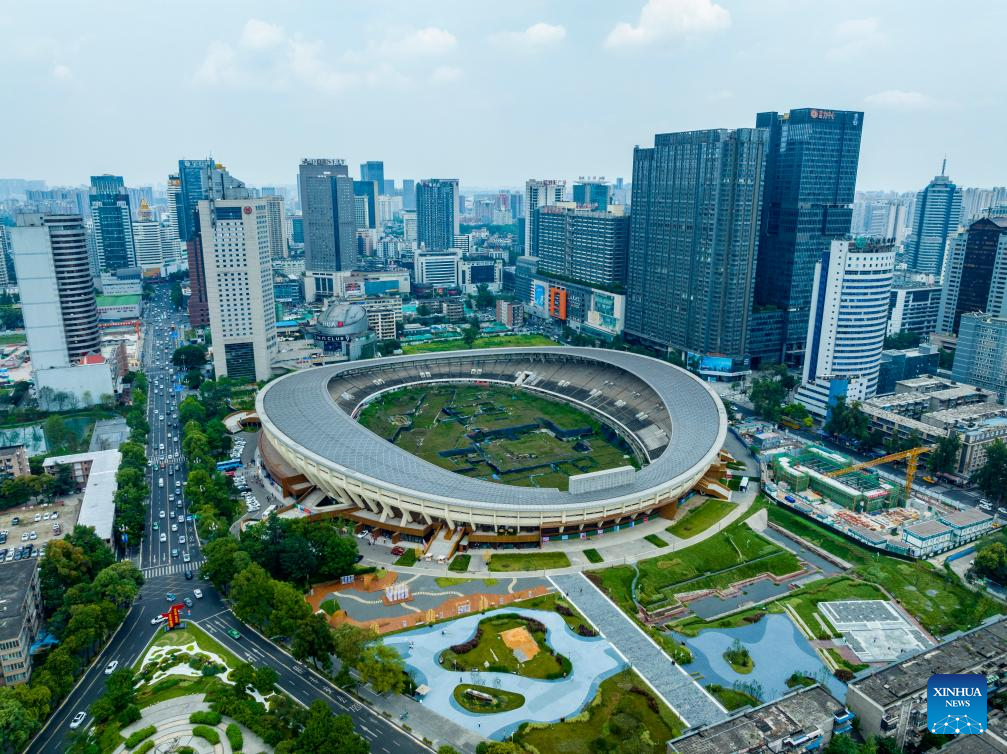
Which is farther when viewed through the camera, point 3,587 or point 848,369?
point 848,369

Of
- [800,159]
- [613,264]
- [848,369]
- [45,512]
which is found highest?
[800,159]

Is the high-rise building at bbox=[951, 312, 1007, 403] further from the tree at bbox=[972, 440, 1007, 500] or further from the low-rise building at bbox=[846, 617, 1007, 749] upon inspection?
the low-rise building at bbox=[846, 617, 1007, 749]

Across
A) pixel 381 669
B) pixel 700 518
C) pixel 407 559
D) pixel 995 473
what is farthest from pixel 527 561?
pixel 995 473

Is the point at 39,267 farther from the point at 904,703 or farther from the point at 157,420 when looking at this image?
the point at 904,703

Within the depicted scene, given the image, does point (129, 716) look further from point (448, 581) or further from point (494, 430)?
point (494, 430)

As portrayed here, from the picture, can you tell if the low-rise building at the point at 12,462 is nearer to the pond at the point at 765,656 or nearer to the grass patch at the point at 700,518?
the grass patch at the point at 700,518

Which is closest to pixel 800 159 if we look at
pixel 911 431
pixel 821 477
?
pixel 911 431
